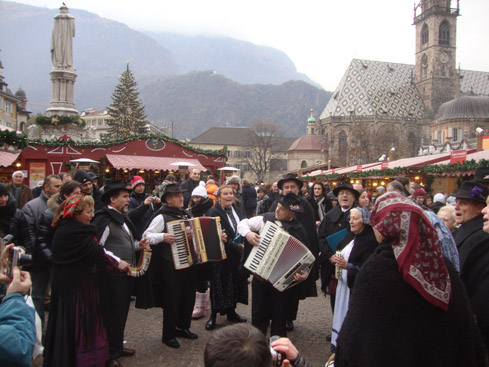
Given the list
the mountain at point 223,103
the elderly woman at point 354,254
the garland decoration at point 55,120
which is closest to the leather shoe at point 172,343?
the elderly woman at point 354,254

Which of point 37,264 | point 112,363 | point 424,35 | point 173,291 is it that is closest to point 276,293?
point 173,291

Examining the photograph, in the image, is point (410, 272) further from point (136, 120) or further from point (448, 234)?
point (136, 120)

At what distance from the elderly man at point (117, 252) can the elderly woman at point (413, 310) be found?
9.81 ft

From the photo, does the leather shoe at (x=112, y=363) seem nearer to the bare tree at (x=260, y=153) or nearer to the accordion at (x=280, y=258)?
the accordion at (x=280, y=258)

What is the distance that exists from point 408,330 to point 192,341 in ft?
12.3

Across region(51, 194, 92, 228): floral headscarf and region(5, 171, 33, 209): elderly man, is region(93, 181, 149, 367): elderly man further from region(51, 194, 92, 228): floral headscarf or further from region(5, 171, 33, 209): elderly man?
region(5, 171, 33, 209): elderly man

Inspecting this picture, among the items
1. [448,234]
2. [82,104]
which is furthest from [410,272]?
[82,104]

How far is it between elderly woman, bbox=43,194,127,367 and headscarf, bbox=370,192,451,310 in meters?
2.89

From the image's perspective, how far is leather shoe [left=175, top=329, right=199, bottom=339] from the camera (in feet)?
16.8

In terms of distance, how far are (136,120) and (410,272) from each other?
43180 millimetres

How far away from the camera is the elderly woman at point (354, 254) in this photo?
4.09 m

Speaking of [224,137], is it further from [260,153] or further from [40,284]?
[40,284]

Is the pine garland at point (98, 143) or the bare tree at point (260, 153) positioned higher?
the bare tree at point (260, 153)

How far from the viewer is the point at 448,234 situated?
3.69 m
